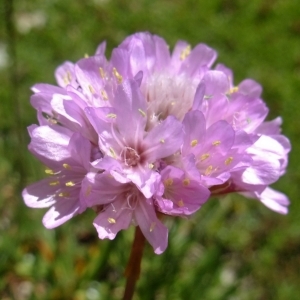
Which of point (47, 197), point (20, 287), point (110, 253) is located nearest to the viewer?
point (47, 197)

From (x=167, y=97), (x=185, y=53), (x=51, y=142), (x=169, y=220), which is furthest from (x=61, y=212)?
(x=169, y=220)

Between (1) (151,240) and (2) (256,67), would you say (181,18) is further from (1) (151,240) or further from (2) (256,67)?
(1) (151,240)

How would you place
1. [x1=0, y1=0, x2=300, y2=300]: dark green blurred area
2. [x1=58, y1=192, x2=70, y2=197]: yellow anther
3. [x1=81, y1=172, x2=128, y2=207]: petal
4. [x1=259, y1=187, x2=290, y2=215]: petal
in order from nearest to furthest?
1. [x1=81, y1=172, x2=128, y2=207]: petal
2. [x1=58, y1=192, x2=70, y2=197]: yellow anther
3. [x1=259, y1=187, x2=290, y2=215]: petal
4. [x1=0, y1=0, x2=300, y2=300]: dark green blurred area

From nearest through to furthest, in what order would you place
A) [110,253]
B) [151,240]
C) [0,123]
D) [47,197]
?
1. [151,240]
2. [47,197]
3. [110,253]
4. [0,123]

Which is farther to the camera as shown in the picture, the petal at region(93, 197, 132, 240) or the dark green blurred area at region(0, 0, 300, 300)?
the dark green blurred area at region(0, 0, 300, 300)

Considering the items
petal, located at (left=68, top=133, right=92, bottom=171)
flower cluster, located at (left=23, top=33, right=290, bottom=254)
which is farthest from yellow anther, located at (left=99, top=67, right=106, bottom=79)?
petal, located at (left=68, top=133, right=92, bottom=171)

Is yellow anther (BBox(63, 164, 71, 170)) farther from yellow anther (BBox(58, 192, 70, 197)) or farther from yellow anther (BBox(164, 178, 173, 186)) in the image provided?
yellow anther (BBox(164, 178, 173, 186))

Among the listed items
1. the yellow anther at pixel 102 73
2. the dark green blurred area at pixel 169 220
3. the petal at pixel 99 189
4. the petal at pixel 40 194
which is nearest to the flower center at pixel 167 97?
the yellow anther at pixel 102 73

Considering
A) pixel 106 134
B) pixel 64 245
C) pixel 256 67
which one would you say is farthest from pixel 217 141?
pixel 256 67
